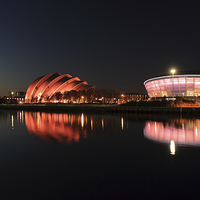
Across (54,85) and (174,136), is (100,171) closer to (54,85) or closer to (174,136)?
(174,136)

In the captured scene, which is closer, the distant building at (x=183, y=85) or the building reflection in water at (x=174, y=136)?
the building reflection in water at (x=174, y=136)

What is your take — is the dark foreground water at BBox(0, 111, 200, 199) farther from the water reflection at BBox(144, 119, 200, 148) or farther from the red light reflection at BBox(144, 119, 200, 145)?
the red light reflection at BBox(144, 119, 200, 145)

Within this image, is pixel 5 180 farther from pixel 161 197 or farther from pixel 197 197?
pixel 197 197

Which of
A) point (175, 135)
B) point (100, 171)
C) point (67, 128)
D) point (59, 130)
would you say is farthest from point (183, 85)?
point (100, 171)

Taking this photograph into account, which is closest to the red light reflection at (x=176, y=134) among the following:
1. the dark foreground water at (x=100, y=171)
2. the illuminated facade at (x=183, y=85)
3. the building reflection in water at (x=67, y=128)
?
the dark foreground water at (x=100, y=171)

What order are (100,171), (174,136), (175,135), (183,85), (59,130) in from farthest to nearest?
(183,85), (59,130), (175,135), (174,136), (100,171)

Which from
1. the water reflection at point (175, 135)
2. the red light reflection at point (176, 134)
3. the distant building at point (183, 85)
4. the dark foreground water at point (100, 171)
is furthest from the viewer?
the distant building at point (183, 85)

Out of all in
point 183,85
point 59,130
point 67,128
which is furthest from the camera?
point 183,85

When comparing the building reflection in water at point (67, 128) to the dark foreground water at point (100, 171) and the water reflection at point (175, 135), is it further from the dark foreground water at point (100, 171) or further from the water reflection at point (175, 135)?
the water reflection at point (175, 135)

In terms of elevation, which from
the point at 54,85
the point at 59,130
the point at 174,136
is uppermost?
the point at 54,85

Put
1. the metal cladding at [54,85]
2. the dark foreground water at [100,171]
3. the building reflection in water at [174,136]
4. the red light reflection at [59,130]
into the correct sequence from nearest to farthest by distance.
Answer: the dark foreground water at [100,171] < the building reflection in water at [174,136] < the red light reflection at [59,130] < the metal cladding at [54,85]

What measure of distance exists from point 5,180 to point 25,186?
94 cm

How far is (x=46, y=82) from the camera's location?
236 feet

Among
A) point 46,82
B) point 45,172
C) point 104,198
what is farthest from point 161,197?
point 46,82
